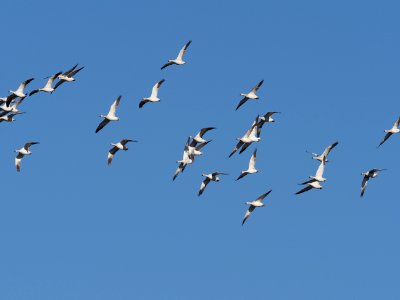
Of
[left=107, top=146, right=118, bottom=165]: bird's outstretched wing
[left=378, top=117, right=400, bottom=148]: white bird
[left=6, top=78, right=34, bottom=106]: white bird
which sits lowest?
[left=378, top=117, right=400, bottom=148]: white bird

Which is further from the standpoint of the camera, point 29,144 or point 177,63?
point 29,144

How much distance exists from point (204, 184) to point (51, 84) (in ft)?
41.1

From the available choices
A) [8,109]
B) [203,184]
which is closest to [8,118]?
[8,109]

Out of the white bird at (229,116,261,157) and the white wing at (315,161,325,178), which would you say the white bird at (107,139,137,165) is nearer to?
the white bird at (229,116,261,157)

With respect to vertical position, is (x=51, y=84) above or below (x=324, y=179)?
above

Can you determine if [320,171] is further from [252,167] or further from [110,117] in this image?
[110,117]

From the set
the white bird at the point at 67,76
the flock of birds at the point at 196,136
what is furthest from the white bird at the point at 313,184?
the white bird at the point at 67,76

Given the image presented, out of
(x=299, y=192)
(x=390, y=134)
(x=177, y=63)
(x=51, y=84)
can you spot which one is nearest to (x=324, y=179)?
(x=299, y=192)

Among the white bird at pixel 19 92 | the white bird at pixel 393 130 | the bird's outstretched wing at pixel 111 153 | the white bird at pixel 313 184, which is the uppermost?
the white bird at pixel 19 92

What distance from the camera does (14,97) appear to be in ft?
252

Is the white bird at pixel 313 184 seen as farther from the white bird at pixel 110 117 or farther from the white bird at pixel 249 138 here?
the white bird at pixel 110 117

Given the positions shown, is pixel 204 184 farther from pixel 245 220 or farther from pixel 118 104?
pixel 118 104

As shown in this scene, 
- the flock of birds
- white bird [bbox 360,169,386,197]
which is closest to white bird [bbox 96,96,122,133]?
the flock of birds

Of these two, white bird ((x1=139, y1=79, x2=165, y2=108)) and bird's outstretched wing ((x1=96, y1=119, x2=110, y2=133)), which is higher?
white bird ((x1=139, y1=79, x2=165, y2=108))
